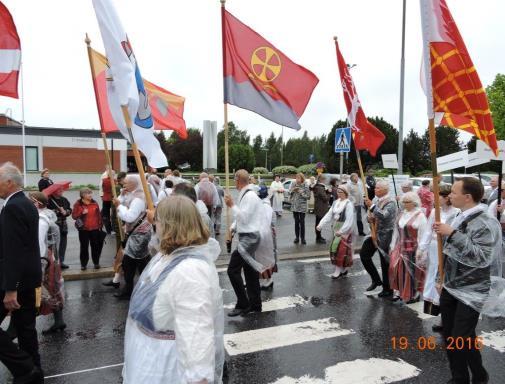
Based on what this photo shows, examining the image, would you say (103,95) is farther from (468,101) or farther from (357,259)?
(357,259)

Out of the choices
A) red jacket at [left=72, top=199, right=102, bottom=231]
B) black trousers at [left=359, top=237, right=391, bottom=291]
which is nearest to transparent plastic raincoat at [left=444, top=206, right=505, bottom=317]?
black trousers at [left=359, top=237, right=391, bottom=291]

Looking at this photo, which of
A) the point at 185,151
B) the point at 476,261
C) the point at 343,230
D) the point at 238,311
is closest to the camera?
the point at 476,261

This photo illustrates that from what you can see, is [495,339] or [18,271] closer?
[18,271]

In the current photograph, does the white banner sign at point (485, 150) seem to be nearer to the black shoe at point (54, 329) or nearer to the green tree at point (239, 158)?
the black shoe at point (54, 329)

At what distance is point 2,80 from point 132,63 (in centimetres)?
193

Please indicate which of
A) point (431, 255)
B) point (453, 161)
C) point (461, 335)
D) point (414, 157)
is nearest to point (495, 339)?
point (431, 255)

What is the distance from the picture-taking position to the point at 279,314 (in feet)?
20.5

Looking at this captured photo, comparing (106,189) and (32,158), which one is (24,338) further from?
(32,158)

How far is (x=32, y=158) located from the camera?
42.2 meters

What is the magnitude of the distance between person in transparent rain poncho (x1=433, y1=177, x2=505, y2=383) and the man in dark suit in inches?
134

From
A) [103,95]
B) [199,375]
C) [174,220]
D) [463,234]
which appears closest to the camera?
[199,375]

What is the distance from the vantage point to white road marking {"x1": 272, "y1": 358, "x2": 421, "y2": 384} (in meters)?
4.28

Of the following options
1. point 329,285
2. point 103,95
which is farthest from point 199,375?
point 329,285

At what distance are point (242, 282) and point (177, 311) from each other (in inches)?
162
